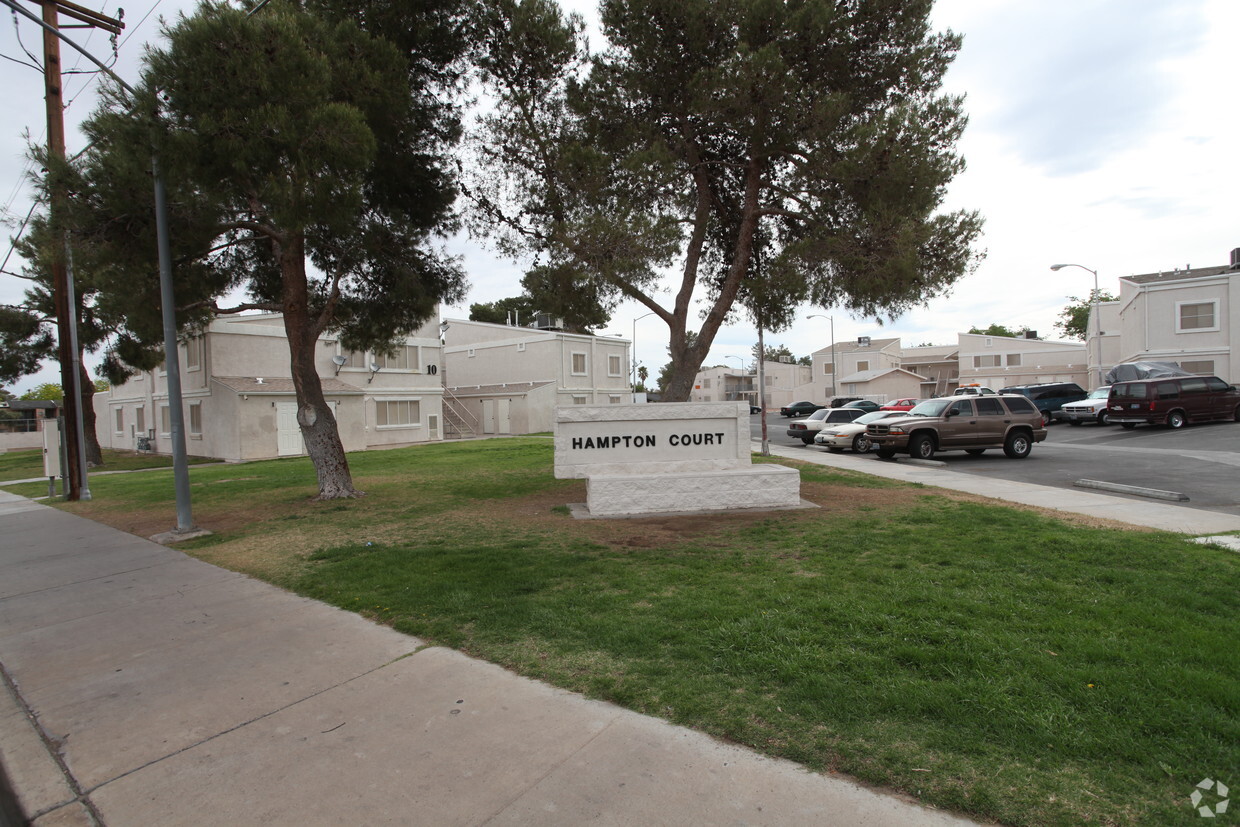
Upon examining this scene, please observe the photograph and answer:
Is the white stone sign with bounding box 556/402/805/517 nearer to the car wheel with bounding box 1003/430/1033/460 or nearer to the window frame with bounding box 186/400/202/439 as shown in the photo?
the car wheel with bounding box 1003/430/1033/460

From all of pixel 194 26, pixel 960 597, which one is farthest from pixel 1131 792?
pixel 194 26

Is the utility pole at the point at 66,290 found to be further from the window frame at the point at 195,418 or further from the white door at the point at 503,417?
the white door at the point at 503,417

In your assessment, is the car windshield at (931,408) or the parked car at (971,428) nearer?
the parked car at (971,428)

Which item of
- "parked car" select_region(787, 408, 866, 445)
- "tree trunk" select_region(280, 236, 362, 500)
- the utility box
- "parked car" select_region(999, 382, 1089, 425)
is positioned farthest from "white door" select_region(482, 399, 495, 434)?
"tree trunk" select_region(280, 236, 362, 500)

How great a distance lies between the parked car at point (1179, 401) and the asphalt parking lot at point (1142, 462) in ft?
1.57

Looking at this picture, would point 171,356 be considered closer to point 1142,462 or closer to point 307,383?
point 307,383

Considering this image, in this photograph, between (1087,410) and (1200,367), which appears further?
(1200,367)

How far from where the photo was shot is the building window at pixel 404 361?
32.1m

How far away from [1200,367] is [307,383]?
41028 mm

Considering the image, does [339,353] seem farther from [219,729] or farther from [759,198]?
[219,729]

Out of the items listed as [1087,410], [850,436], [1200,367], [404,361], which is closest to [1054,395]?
[1087,410]

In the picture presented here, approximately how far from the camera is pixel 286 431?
2697 centimetres

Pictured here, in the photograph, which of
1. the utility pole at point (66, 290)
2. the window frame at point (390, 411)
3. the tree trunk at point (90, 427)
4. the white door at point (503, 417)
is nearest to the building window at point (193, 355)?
the tree trunk at point (90, 427)

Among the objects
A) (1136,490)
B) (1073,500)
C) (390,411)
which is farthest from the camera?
(390,411)
